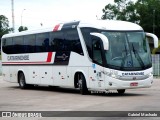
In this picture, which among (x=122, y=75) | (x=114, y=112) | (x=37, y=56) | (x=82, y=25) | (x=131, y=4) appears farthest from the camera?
(x=131, y=4)

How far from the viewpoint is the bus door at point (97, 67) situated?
20109 mm

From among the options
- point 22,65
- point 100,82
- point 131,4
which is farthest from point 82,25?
point 131,4

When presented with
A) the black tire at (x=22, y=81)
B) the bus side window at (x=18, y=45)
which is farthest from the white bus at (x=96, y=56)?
the black tire at (x=22, y=81)

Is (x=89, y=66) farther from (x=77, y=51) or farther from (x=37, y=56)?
(x=37, y=56)

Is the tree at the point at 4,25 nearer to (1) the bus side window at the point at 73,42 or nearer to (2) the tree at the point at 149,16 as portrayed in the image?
(2) the tree at the point at 149,16

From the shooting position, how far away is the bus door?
20.1m

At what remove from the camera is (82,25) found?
2144 centimetres

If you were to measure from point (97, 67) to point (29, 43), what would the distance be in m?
7.05

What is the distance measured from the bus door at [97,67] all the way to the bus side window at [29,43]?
19.7 feet

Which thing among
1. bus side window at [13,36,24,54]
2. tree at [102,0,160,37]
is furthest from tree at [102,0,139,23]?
bus side window at [13,36,24,54]

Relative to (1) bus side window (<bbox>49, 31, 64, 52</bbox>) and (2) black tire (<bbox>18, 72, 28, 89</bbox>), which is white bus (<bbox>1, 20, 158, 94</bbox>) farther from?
(2) black tire (<bbox>18, 72, 28, 89</bbox>)

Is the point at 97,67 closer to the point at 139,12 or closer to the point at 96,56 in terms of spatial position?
the point at 96,56

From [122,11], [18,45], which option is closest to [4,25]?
[122,11]

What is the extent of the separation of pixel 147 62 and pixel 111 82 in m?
1.89
